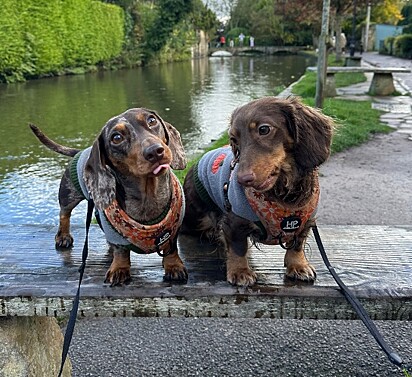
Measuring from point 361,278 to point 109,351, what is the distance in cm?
183

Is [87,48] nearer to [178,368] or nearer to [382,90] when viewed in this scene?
[382,90]

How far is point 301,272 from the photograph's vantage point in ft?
8.28

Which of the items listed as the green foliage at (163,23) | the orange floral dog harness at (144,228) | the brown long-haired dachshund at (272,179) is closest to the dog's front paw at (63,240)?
the orange floral dog harness at (144,228)

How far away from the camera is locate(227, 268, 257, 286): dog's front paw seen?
2.45 metres

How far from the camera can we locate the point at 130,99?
15289 millimetres

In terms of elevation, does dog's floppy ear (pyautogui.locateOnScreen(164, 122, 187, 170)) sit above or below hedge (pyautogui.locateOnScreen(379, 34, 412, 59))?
above

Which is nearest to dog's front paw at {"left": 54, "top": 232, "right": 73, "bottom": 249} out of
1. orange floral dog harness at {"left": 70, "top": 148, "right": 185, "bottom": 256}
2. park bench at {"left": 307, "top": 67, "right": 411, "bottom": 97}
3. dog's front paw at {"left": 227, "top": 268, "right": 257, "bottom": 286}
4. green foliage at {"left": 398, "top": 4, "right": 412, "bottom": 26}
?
orange floral dog harness at {"left": 70, "top": 148, "right": 185, "bottom": 256}

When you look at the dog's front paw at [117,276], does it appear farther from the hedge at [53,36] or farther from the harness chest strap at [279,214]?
the hedge at [53,36]

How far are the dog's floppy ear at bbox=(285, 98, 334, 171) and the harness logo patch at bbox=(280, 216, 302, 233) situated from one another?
0.25 metres

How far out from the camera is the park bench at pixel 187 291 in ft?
7.84

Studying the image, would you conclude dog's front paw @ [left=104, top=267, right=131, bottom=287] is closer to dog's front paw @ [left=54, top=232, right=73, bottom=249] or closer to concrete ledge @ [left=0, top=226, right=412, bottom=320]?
concrete ledge @ [left=0, top=226, right=412, bottom=320]

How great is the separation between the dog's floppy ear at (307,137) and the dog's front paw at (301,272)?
0.58 metres

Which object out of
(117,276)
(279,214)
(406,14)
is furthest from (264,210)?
(406,14)

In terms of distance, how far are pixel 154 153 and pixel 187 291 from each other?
73 centimetres
